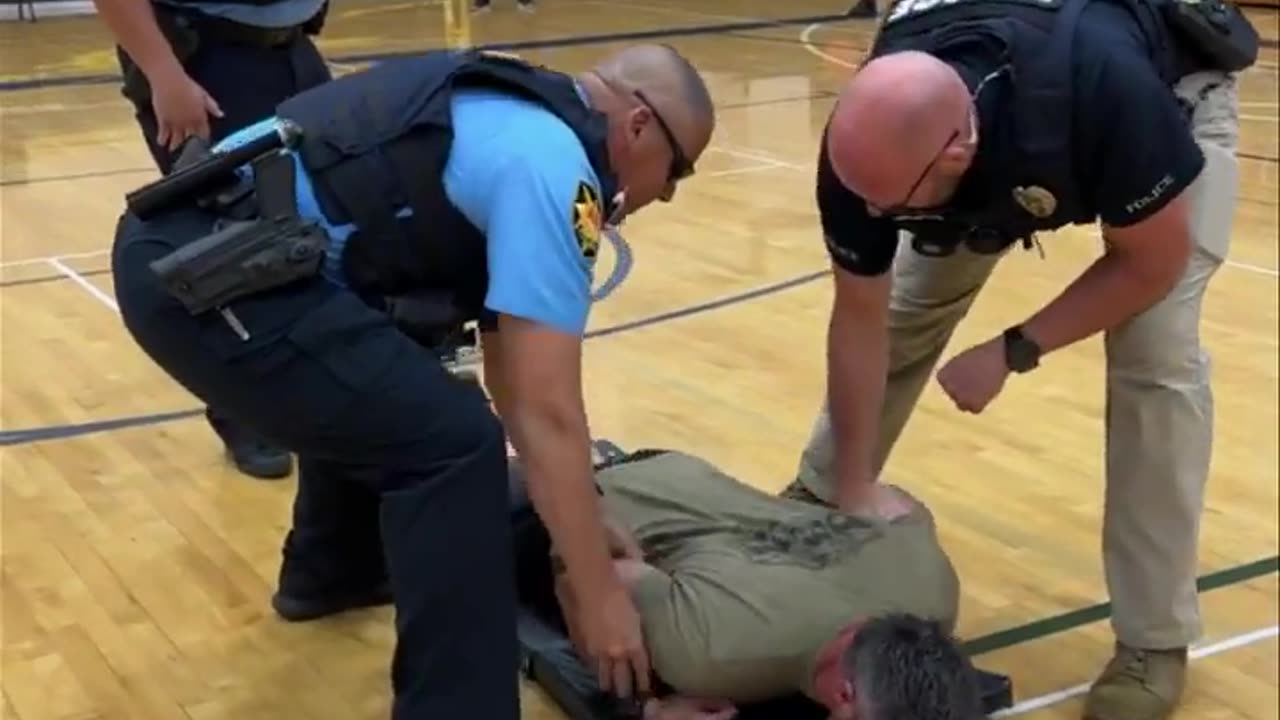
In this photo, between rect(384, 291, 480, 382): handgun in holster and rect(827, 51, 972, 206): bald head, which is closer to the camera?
rect(827, 51, 972, 206): bald head

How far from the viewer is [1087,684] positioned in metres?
2.28

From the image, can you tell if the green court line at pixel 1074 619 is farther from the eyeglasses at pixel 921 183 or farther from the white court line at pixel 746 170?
the white court line at pixel 746 170

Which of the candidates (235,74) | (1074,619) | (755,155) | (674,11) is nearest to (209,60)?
(235,74)

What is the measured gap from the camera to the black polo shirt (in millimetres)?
1741

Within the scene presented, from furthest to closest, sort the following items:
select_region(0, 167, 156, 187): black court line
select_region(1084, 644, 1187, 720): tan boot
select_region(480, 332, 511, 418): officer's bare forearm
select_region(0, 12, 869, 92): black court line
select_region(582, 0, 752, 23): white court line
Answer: select_region(0, 167, 156, 187): black court line → select_region(582, 0, 752, 23): white court line → select_region(0, 12, 869, 92): black court line → select_region(1084, 644, 1187, 720): tan boot → select_region(480, 332, 511, 418): officer's bare forearm

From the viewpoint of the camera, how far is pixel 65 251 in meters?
4.40

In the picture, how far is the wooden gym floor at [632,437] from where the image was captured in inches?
90.4

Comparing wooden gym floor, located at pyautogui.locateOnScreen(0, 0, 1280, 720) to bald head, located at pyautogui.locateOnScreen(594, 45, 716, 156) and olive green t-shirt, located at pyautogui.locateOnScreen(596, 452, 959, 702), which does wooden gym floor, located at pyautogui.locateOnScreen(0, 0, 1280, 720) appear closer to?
olive green t-shirt, located at pyautogui.locateOnScreen(596, 452, 959, 702)

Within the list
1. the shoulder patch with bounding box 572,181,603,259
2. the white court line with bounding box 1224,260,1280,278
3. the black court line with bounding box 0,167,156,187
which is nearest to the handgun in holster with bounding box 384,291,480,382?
the shoulder patch with bounding box 572,181,603,259

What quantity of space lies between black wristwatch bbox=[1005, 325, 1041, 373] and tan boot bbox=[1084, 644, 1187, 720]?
46cm

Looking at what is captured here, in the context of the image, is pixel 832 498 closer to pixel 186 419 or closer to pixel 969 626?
pixel 969 626

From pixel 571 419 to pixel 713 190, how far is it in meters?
3.49

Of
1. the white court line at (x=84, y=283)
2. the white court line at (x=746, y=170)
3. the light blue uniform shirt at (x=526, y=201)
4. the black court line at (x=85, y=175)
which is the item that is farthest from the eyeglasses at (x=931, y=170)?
the white court line at (x=746, y=170)

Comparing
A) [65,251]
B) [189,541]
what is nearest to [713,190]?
[65,251]
